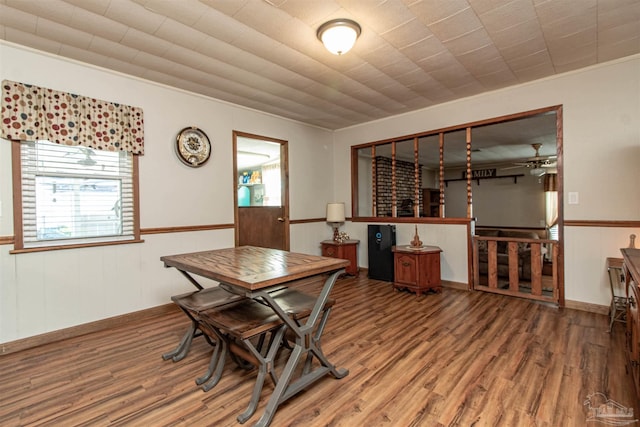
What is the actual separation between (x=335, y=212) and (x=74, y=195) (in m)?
3.34

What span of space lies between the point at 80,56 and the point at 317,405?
3376 mm

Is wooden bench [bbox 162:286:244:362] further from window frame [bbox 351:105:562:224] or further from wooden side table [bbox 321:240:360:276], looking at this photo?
window frame [bbox 351:105:562:224]

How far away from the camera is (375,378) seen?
6.51 feet

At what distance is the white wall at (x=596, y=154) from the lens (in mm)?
2896

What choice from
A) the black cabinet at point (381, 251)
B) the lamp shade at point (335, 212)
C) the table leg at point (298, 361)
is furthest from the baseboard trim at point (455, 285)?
the table leg at point (298, 361)

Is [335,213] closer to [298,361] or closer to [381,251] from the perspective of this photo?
[381,251]

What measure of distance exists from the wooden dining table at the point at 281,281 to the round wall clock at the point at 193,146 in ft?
5.33

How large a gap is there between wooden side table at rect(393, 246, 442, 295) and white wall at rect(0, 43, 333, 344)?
224cm

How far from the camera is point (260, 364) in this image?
5.62ft

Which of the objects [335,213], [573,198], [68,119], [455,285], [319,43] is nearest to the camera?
[319,43]

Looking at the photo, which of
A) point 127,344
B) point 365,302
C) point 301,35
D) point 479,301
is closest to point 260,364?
point 127,344

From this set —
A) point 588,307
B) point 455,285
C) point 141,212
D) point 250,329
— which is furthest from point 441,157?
point 141,212
